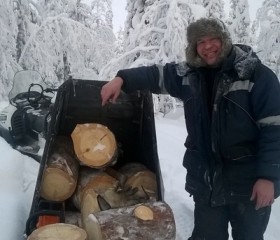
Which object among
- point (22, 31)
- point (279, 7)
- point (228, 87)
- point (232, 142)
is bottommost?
point (232, 142)

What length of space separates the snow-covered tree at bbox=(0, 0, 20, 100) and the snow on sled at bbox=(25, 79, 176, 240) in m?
10.2

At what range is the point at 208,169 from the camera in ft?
8.30

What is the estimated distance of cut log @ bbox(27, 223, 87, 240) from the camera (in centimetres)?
224

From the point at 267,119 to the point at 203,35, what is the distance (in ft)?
2.42

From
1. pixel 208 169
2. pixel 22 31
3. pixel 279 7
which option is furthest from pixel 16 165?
pixel 279 7

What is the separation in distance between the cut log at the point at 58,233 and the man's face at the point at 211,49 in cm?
145

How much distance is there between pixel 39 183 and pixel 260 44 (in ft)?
71.2

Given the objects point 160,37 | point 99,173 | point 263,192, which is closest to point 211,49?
point 263,192

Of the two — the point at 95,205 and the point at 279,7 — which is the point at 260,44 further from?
the point at 95,205

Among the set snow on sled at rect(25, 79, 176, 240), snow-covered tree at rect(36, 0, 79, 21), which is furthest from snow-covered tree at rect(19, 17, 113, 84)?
snow on sled at rect(25, 79, 176, 240)


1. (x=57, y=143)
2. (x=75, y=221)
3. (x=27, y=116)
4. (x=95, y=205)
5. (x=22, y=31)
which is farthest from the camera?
(x=22, y=31)

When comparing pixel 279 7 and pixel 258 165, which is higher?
pixel 279 7

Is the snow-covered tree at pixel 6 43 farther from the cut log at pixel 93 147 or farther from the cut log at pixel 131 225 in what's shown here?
the cut log at pixel 131 225

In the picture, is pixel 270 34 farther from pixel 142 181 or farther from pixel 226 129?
pixel 226 129
